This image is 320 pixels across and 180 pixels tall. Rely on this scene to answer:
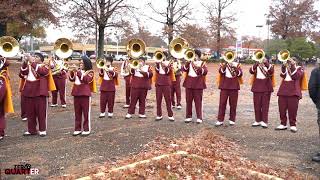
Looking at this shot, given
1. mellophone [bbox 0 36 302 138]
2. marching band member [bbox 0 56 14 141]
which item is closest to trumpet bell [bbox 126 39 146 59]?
mellophone [bbox 0 36 302 138]

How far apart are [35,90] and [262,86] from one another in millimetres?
5697

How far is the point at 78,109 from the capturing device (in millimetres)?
9945

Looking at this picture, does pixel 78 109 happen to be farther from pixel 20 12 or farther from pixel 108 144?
pixel 20 12

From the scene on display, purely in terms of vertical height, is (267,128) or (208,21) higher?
(208,21)

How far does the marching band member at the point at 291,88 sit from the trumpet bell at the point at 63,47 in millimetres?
5358

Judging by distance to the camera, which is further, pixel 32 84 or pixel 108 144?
pixel 32 84

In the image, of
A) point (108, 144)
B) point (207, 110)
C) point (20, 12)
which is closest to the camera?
point (108, 144)

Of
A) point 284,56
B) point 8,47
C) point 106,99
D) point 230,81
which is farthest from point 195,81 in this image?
point 8,47

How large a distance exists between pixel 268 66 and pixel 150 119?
3603 mm

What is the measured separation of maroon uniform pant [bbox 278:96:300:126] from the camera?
10773mm

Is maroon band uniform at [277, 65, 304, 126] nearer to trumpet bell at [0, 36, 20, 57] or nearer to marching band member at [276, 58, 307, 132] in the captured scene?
marching band member at [276, 58, 307, 132]

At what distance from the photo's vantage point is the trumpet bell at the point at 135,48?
12258 mm

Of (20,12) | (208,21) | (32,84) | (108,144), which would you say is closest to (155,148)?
(108,144)

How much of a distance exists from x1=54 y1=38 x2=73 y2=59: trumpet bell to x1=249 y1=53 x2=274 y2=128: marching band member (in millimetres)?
4675
